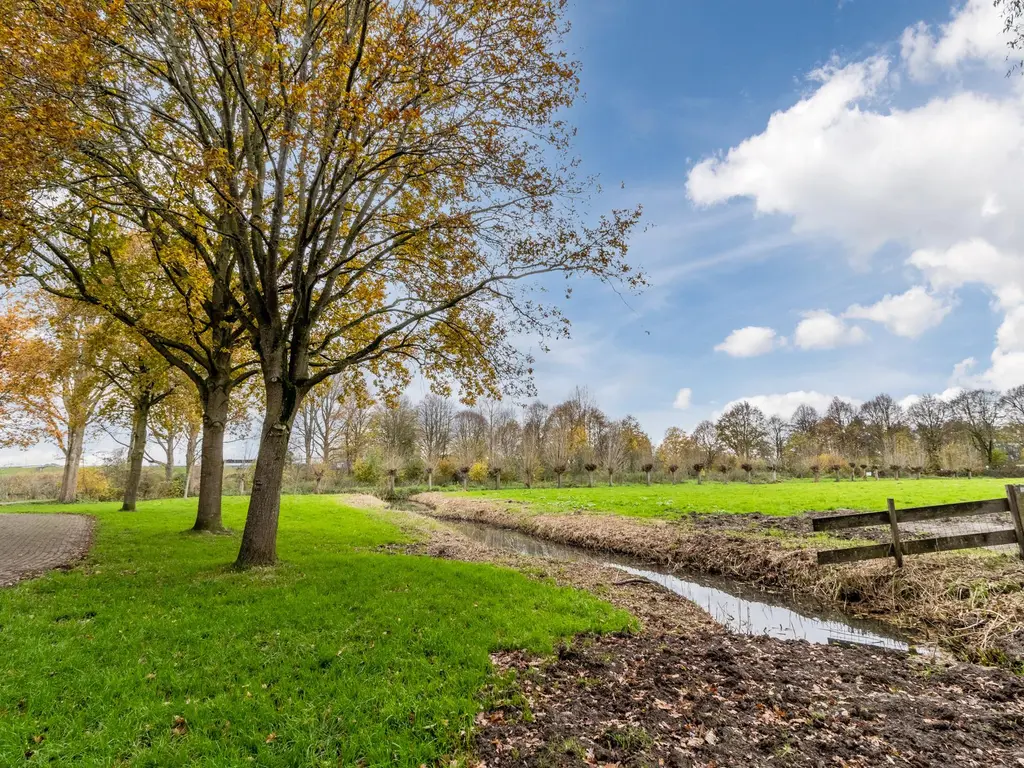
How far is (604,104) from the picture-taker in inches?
460

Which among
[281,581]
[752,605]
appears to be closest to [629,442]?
[752,605]

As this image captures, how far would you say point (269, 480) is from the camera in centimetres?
998

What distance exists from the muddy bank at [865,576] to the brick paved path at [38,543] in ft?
49.8

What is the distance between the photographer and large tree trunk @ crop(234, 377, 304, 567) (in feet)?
32.4

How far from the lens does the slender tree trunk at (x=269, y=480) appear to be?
9.87 meters

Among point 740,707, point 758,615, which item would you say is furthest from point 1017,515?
point 740,707

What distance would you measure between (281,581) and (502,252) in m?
8.42

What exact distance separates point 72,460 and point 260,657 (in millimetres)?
34028

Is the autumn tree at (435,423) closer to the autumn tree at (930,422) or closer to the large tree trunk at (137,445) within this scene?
the large tree trunk at (137,445)

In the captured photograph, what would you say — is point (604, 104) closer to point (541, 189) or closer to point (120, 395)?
point (541, 189)

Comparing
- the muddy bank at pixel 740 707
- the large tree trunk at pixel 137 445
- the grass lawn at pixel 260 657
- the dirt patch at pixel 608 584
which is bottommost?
the dirt patch at pixel 608 584

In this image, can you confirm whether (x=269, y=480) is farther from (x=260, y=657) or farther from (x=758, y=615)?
(x=758, y=615)

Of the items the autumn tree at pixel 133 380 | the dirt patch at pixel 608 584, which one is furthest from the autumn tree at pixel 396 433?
the dirt patch at pixel 608 584

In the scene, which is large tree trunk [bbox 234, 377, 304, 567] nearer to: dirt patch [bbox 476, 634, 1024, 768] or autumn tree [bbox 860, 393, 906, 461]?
dirt patch [bbox 476, 634, 1024, 768]
